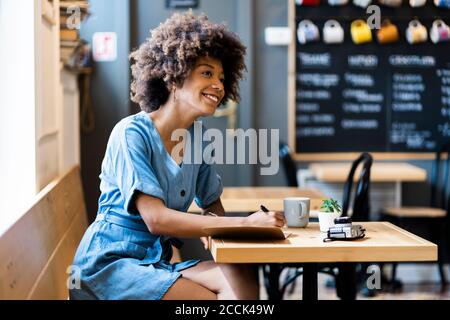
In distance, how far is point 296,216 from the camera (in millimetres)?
2191

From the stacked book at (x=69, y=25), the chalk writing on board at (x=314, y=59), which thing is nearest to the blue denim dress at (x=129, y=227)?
the stacked book at (x=69, y=25)

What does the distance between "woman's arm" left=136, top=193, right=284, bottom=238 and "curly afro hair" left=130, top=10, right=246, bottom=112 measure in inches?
13.6

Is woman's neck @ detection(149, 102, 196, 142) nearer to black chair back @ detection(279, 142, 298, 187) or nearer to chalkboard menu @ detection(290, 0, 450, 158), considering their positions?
black chair back @ detection(279, 142, 298, 187)

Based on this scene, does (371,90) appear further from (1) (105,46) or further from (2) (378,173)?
(1) (105,46)

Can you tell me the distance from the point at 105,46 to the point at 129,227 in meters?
2.31

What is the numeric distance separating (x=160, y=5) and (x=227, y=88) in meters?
2.42

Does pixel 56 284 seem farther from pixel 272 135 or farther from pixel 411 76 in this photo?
pixel 411 76

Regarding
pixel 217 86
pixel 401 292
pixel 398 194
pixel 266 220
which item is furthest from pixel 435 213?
pixel 266 220

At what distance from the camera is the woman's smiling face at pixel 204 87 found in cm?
210

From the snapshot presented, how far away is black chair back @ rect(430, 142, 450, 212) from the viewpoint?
15.7 feet

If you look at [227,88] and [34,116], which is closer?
[227,88]

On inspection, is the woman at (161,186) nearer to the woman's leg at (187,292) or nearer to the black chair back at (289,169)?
the woman's leg at (187,292)
